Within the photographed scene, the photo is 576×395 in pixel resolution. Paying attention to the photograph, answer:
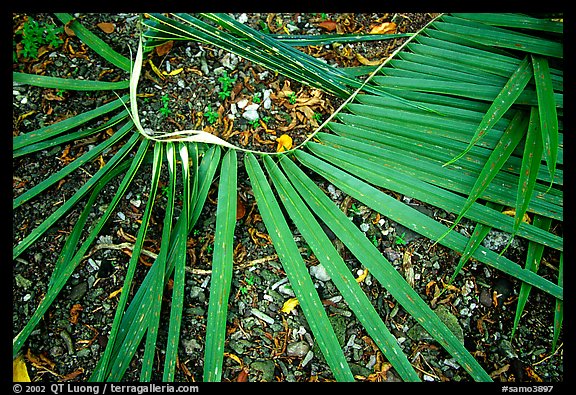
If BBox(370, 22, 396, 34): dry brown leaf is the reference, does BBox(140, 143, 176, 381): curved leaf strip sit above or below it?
below

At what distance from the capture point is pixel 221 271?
42.1 inches

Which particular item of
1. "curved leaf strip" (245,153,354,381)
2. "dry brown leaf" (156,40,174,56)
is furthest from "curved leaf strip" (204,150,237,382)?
"dry brown leaf" (156,40,174,56)

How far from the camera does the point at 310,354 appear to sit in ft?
3.74

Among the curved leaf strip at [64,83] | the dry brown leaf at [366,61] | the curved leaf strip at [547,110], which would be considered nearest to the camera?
the curved leaf strip at [547,110]

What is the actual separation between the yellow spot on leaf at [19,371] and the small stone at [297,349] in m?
0.63

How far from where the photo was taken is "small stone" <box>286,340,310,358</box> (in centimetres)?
114

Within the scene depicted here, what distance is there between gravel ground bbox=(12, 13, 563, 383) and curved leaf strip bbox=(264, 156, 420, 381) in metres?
0.11

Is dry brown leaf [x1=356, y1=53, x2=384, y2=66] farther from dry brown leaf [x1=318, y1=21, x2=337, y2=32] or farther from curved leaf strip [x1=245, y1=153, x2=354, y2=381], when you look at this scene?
curved leaf strip [x1=245, y1=153, x2=354, y2=381]

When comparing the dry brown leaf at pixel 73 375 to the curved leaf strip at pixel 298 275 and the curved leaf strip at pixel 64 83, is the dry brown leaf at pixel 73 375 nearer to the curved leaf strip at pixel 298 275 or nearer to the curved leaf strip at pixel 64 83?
the curved leaf strip at pixel 298 275

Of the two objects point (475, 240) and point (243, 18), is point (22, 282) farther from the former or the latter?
point (475, 240)

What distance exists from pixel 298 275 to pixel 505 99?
2.08 feet

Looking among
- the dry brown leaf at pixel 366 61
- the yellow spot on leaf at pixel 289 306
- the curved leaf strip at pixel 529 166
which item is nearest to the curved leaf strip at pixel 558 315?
the curved leaf strip at pixel 529 166

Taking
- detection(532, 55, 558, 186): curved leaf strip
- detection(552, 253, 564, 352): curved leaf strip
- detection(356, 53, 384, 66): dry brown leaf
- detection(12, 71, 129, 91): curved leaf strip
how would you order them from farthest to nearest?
1. detection(356, 53, 384, 66): dry brown leaf
2. detection(12, 71, 129, 91): curved leaf strip
3. detection(552, 253, 564, 352): curved leaf strip
4. detection(532, 55, 558, 186): curved leaf strip

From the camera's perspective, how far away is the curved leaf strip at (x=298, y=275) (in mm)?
1014
